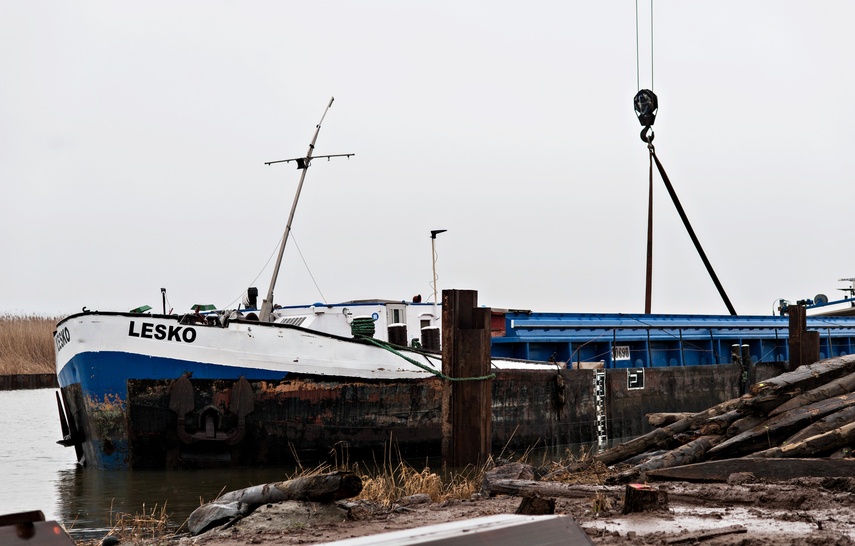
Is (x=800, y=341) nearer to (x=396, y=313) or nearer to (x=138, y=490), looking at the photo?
(x=396, y=313)

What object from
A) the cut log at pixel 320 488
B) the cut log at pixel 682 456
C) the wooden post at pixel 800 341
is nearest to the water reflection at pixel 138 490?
the cut log at pixel 320 488

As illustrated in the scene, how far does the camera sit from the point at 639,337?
2252 centimetres

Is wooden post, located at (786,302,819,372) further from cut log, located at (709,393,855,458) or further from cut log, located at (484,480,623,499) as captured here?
cut log, located at (484,480,623,499)

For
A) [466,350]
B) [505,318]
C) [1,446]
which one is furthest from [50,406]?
[466,350]

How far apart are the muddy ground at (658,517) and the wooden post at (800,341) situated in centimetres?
1346

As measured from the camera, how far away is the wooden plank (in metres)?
7.57

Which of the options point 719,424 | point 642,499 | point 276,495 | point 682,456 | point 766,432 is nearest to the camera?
point 642,499

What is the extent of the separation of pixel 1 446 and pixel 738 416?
57.8 feet

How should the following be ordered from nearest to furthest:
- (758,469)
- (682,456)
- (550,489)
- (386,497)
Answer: (550,489), (758,469), (386,497), (682,456)

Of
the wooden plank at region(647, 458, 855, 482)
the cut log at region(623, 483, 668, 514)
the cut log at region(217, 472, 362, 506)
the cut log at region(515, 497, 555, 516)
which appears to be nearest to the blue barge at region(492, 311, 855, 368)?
the wooden plank at region(647, 458, 855, 482)

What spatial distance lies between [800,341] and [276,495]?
51.3 ft

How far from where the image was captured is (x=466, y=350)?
11.8 metres

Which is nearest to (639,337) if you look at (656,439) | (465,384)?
(465,384)

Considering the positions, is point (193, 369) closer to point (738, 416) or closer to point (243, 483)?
point (243, 483)
